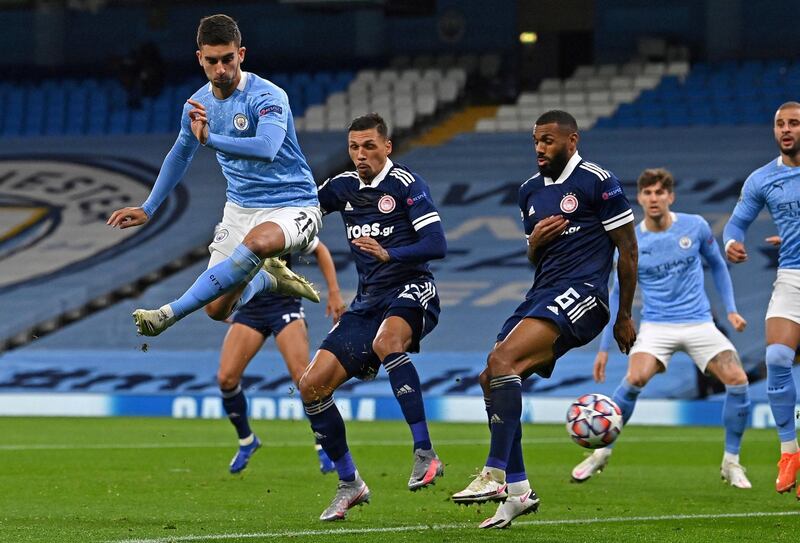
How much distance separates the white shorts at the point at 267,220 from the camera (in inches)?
351

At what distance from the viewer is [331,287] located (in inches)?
429

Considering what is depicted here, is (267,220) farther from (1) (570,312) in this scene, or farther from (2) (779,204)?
(2) (779,204)

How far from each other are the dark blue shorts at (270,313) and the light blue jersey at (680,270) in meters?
2.71

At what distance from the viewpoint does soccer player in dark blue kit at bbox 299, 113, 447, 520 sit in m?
8.85

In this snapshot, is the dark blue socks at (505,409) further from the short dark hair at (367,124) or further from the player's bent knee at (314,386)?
the short dark hair at (367,124)

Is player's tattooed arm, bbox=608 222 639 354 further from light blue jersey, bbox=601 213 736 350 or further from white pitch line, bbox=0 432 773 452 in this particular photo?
white pitch line, bbox=0 432 773 452

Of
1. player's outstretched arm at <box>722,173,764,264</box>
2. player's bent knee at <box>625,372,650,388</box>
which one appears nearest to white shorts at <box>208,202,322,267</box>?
player's outstretched arm at <box>722,173,764,264</box>

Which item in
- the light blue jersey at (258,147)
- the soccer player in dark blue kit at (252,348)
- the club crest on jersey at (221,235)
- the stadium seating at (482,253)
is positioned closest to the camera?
the light blue jersey at (258,147)

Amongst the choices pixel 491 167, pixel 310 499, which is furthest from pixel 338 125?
pixel 310 499

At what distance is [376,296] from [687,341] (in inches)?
144

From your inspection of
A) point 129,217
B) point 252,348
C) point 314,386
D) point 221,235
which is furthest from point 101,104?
point 314,386

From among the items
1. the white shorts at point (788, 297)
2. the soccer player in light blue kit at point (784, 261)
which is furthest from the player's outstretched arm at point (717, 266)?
the white shorts at point (788, 297)

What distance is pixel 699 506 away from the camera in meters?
9.73

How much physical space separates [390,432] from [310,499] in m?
7.75
